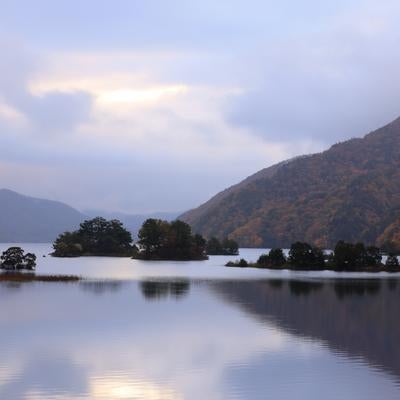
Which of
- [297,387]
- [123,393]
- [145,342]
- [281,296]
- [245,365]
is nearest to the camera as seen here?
[123,393]

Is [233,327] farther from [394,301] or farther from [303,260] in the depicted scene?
[303,260]

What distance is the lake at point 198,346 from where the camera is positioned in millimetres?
33531

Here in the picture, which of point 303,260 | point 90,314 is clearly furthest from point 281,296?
point 303,260

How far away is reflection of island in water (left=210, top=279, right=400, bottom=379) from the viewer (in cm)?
4697

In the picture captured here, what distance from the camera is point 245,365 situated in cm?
3962

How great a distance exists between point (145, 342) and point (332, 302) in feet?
121


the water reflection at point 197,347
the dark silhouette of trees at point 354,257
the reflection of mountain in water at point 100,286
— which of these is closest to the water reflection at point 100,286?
the reflection of mountain in water at point 100,286

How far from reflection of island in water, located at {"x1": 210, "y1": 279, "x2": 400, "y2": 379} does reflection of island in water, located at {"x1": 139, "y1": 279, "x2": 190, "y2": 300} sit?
4913 millimetres

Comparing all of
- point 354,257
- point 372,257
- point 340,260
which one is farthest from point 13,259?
point 372,257

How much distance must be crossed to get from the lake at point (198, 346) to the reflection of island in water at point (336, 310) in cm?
13

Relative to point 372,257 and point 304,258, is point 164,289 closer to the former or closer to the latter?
point 304,258

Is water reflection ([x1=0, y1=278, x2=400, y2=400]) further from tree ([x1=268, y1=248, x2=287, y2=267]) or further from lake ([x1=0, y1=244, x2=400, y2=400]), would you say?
tree ([x1=268, y1=248, x2=287, y2=267])

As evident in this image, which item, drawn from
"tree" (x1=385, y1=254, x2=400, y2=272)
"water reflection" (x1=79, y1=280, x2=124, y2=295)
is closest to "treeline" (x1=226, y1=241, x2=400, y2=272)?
"tree" (x1=385, y1=254, x2=400, y2=272)

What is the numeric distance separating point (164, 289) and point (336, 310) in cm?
3226
